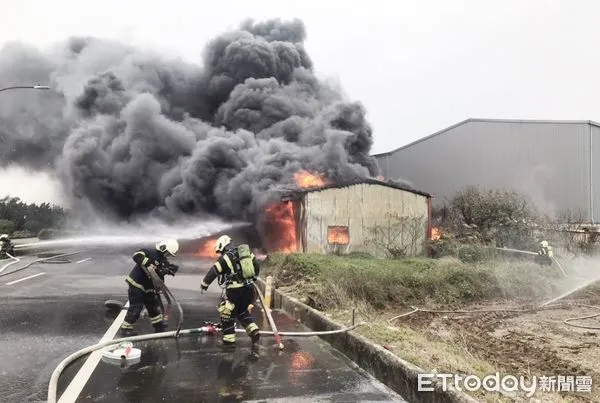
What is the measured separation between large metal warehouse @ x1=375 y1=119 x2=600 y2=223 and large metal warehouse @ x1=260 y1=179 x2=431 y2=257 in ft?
33.9

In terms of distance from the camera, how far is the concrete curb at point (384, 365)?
4.31 meters

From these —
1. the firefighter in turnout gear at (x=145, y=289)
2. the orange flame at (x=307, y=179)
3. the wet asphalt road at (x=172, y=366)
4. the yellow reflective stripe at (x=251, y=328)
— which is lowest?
the wet asphalt road at (x=172, y=366)

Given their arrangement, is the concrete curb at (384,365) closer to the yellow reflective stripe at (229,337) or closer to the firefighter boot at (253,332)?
the firefighter boot at (253,332)

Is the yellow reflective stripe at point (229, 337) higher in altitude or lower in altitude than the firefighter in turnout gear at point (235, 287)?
lower

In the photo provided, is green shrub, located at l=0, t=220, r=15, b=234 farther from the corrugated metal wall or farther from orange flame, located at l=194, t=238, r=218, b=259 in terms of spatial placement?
the corrugated metal wall

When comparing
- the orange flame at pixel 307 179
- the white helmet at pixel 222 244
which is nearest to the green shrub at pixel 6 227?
the orange flame at pixel 307 179

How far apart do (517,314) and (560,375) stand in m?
4.80

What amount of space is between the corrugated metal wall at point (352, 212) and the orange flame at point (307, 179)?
461cm

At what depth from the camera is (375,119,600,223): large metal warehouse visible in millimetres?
26891

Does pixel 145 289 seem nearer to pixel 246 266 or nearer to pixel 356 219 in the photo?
pixel 246 266

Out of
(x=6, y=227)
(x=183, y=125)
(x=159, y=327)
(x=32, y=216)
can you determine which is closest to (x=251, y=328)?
(x=159, y=327)

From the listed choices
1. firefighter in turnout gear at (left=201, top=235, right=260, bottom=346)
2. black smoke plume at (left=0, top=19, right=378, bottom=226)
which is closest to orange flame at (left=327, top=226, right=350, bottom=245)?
black smoke plume at (left=0, top=19, right=378, bottom=226)

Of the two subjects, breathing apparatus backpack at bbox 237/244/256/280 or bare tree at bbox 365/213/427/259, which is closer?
breathing apparatus backpack at bbox 237/244/256/280

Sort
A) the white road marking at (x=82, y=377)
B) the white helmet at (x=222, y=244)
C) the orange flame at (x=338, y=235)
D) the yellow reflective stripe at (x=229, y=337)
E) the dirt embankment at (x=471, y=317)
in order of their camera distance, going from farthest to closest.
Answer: the orange flame at (x=338, y=235), the white helmet at (x=222, y=244), the yellow reflective stripe at (x=229, y=337), the dirt embankment at (x=471, y=317), the white road marking at (x=82, y=377)
